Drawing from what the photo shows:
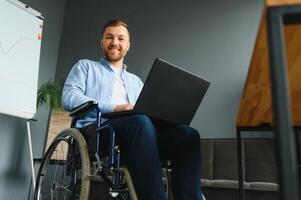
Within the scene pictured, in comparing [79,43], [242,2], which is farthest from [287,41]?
[79,43]

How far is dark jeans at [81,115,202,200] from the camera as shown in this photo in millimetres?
1021

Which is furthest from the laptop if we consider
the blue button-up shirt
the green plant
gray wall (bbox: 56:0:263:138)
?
the green plant

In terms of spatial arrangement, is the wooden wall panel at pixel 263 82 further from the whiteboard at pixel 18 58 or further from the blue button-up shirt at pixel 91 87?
the whiteboard at pixel 18 58

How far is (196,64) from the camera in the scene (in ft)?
9.61

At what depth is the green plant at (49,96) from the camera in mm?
2709

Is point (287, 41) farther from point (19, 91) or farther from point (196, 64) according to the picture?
point (196, 64)

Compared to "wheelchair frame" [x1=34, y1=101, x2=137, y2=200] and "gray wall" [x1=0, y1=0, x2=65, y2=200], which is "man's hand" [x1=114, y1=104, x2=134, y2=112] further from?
"gray wall" [x1=0, y1=0, x2=65, y2=200]

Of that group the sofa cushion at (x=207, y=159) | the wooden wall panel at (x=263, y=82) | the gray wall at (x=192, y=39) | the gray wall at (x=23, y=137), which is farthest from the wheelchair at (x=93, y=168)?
the gray wall at (x=192, y=39)

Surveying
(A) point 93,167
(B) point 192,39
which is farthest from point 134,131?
(B) point 192,39

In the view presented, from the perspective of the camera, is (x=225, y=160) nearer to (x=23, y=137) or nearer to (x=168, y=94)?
(x=168, y=94)

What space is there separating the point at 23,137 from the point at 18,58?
0.73 meters

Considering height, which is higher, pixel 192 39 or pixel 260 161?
pixel 192 39

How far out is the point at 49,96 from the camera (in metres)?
2.72

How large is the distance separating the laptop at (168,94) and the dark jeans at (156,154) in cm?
4
